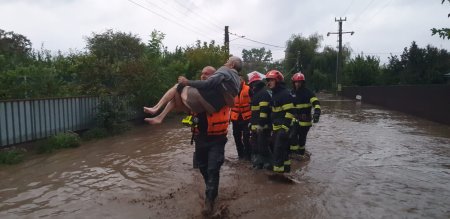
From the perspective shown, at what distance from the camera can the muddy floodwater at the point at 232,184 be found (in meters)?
5.62

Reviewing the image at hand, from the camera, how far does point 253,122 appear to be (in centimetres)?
809

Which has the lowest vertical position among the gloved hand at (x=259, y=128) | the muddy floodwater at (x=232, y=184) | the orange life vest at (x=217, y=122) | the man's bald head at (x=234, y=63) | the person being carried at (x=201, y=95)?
the muddy floodwater at (x=232, y=184)

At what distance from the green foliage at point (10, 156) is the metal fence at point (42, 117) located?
0.44m

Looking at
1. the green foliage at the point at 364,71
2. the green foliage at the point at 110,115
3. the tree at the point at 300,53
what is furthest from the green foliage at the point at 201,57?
the tree at the point at 300,53

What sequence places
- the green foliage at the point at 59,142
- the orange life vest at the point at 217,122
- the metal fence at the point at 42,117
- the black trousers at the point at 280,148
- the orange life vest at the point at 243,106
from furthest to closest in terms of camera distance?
the green foliage at the point at 59,142, the metal fence at the point at 42,117, the orange life vest at the point at 243,106, the black trousers at the point at 280,148, the orange life vest at the point at 217,122

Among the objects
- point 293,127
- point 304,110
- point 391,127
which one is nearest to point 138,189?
point 293,127

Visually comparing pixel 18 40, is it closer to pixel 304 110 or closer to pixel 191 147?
pixel 191 147

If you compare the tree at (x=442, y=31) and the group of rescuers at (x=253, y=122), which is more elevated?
the tree at (x=442, y=31)

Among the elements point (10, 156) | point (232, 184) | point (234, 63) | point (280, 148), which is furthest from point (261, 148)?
point (10, 156)

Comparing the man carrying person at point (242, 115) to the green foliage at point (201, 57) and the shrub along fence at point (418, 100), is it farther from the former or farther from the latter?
the green foliage at point (201, 57)

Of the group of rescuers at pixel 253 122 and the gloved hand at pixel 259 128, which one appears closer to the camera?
the group of rescuers at pixel 253 122

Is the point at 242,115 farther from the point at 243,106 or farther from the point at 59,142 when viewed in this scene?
the point at 59,142

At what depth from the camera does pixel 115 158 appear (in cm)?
952

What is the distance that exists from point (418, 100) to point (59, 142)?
17.0 metres
